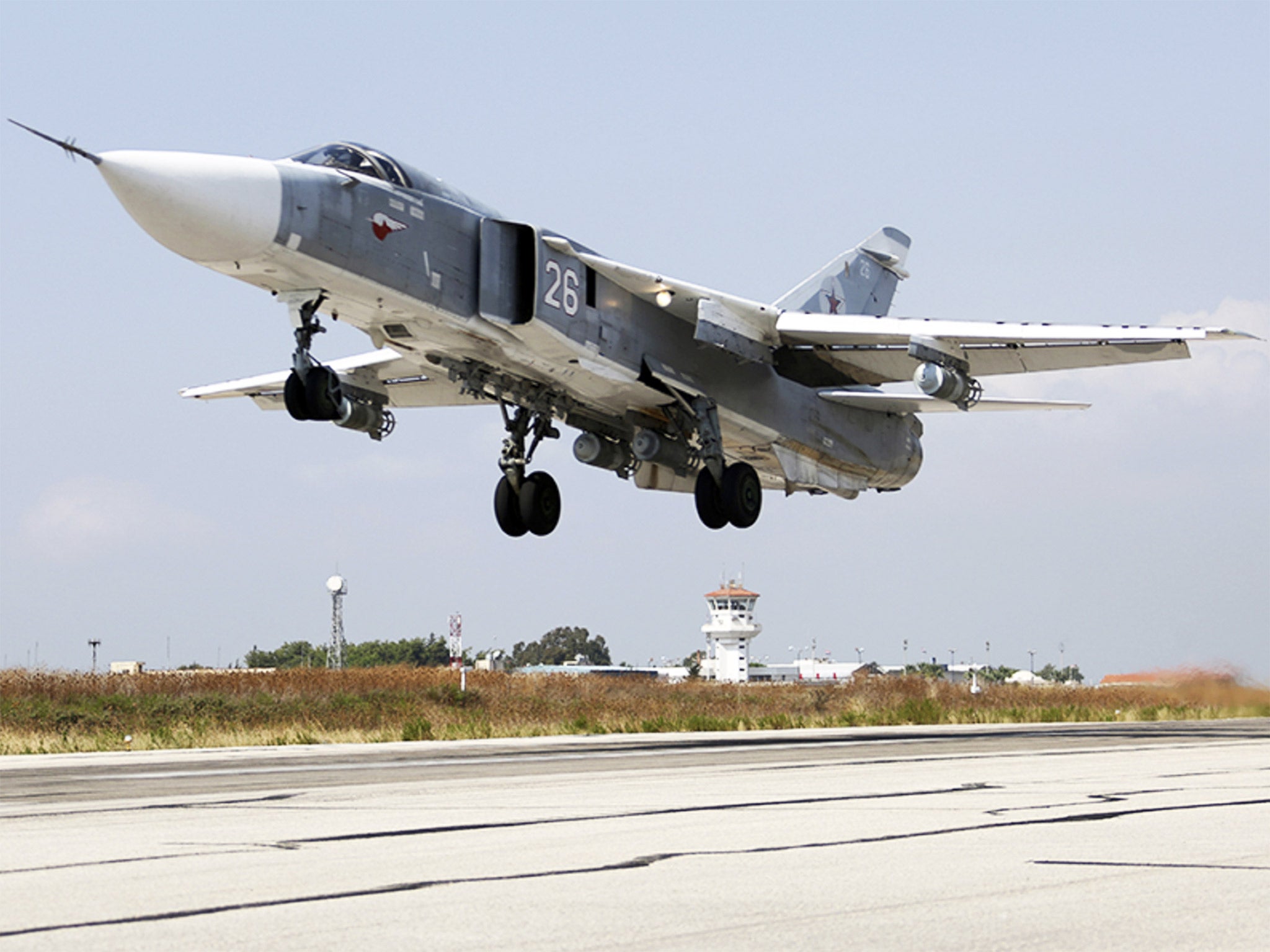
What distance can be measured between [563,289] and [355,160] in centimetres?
354

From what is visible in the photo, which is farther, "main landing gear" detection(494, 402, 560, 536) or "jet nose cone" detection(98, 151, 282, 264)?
"main landing gear" detection(494, 402, 560, 536)

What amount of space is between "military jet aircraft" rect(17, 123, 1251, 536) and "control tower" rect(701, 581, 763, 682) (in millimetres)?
68836

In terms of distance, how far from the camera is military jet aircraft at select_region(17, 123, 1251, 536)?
54.9 feet

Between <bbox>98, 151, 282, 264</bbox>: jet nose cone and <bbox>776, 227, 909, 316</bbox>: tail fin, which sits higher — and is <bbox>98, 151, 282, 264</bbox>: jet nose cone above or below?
below

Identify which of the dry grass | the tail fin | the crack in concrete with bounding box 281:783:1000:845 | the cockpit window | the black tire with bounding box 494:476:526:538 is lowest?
the crack in concrete with bounding box 281:783:1000:845

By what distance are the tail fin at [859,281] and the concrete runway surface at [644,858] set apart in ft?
49.1

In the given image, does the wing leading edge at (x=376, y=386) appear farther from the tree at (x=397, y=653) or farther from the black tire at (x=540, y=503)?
the tree at (x=397, y=653)

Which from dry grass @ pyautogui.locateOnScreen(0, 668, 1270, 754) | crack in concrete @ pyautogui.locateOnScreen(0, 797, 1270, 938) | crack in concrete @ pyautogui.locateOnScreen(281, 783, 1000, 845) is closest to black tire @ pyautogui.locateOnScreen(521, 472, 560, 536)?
dry grass @ pyautogui.locateOnScreen(0, 668, 1270, 754)

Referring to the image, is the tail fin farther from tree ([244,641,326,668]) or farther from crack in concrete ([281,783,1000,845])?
tree ([244,641,326,668])

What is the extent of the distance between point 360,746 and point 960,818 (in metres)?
12.7

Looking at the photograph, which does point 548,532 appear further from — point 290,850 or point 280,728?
point 290,850

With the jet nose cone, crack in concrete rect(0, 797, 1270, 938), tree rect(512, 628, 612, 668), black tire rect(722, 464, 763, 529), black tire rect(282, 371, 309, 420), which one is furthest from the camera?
tree rect(512, 628, 612, 668)

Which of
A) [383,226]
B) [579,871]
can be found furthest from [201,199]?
[579,871]

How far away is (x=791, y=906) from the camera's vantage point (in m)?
5.54
